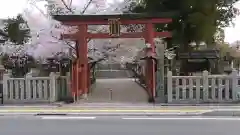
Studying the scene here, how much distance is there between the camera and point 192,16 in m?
21.2

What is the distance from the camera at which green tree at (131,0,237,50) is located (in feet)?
69.3

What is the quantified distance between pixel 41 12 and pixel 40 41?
222 centimetres

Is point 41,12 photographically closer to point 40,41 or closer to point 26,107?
point 40,41

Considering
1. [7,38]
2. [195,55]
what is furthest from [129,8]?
[7,38]

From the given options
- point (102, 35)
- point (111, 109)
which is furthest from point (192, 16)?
point (111, 109)

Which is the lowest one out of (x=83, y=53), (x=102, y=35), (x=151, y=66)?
(x=151, y=66)

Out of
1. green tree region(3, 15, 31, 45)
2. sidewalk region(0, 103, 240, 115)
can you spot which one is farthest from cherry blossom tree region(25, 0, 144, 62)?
sidewalk region(0, 103, 240, 115)
